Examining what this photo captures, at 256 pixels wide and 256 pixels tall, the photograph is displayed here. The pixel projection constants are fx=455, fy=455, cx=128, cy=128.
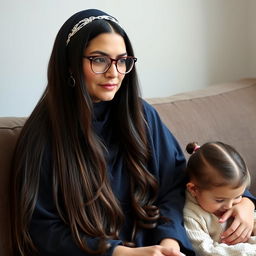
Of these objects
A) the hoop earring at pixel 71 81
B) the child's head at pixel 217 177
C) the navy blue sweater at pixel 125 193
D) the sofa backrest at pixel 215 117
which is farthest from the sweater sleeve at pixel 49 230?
the sofa backrest at pixel 215 117

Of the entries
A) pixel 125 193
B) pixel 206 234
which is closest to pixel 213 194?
pixel 206 234

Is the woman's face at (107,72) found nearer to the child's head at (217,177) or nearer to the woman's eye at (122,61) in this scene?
the woman's eye at (122,61)

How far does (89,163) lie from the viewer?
4.18 ft

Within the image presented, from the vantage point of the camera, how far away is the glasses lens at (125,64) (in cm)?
126

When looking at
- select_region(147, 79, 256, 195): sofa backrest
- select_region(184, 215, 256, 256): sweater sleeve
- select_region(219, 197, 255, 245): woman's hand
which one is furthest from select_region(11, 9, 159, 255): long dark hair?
select_region(147, 79, 256, 195): sofa backrest

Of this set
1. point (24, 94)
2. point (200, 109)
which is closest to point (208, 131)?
point (200, 109)

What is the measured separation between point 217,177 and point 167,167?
0.19m

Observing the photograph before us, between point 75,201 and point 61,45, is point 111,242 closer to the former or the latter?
point 75,201

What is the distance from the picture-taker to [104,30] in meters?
1.22

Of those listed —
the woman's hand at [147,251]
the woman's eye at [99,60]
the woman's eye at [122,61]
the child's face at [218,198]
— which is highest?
the woman's eye at [99,60]

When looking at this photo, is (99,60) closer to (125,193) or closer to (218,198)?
(125,193)

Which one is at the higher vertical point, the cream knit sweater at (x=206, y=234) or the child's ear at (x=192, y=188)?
the child's ear at (x=192, y=188)


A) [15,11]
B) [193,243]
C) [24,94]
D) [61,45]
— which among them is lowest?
[193,243]

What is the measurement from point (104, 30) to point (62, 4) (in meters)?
0.59
